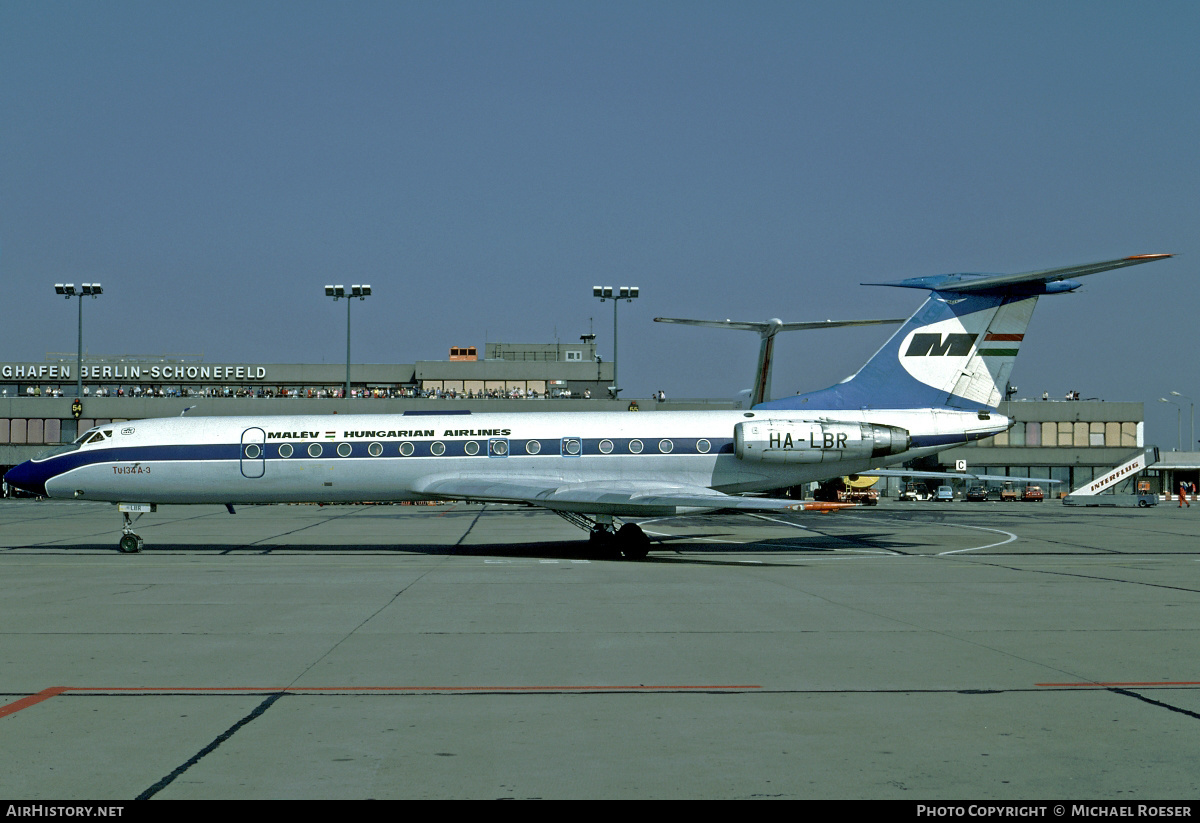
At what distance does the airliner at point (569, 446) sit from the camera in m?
23.2

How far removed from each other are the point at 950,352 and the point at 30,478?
22.3m

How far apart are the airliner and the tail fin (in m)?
0.03

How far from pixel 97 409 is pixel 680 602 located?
6411 centimetres

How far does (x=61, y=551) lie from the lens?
23297 mm

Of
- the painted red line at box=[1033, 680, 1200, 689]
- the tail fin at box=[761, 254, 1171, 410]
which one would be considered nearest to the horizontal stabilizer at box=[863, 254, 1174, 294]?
the tail fin at box=[761, 254, 1171, 410]

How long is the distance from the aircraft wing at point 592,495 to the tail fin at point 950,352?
4.31 m

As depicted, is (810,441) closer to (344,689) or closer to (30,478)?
(344,689)

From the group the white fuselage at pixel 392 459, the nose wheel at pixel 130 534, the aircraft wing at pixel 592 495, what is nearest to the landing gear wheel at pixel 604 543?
the aircraft wing at pixel 592 495

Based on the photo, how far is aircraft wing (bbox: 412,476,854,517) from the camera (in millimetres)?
20250

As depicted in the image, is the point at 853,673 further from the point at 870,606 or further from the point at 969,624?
the point at 870,606

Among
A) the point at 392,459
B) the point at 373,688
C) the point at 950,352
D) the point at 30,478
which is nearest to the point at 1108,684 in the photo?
the point at 373,688

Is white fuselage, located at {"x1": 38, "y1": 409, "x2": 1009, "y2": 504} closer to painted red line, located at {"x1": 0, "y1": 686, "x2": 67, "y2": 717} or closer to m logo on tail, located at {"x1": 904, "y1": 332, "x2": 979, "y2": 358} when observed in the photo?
m logo on tail, located at {"x1": 904, "y1": 332, "x2": 979, "y2": 358}

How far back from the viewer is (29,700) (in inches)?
315

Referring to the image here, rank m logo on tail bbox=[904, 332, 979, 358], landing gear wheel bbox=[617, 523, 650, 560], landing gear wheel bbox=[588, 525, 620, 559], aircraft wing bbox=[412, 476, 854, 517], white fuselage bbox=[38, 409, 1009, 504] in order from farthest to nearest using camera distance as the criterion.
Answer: m logo on tail bbox=[904, 332, 979, 358] < white fuselage bbox=[38, 409, 1009, 504] < landing gear wheel bbox=[588, 525, 620, 559] < landing gear wheel bbox=[617, 523, 650, 560] < aircraft wing bbox=[412, 476, 854, 517]
